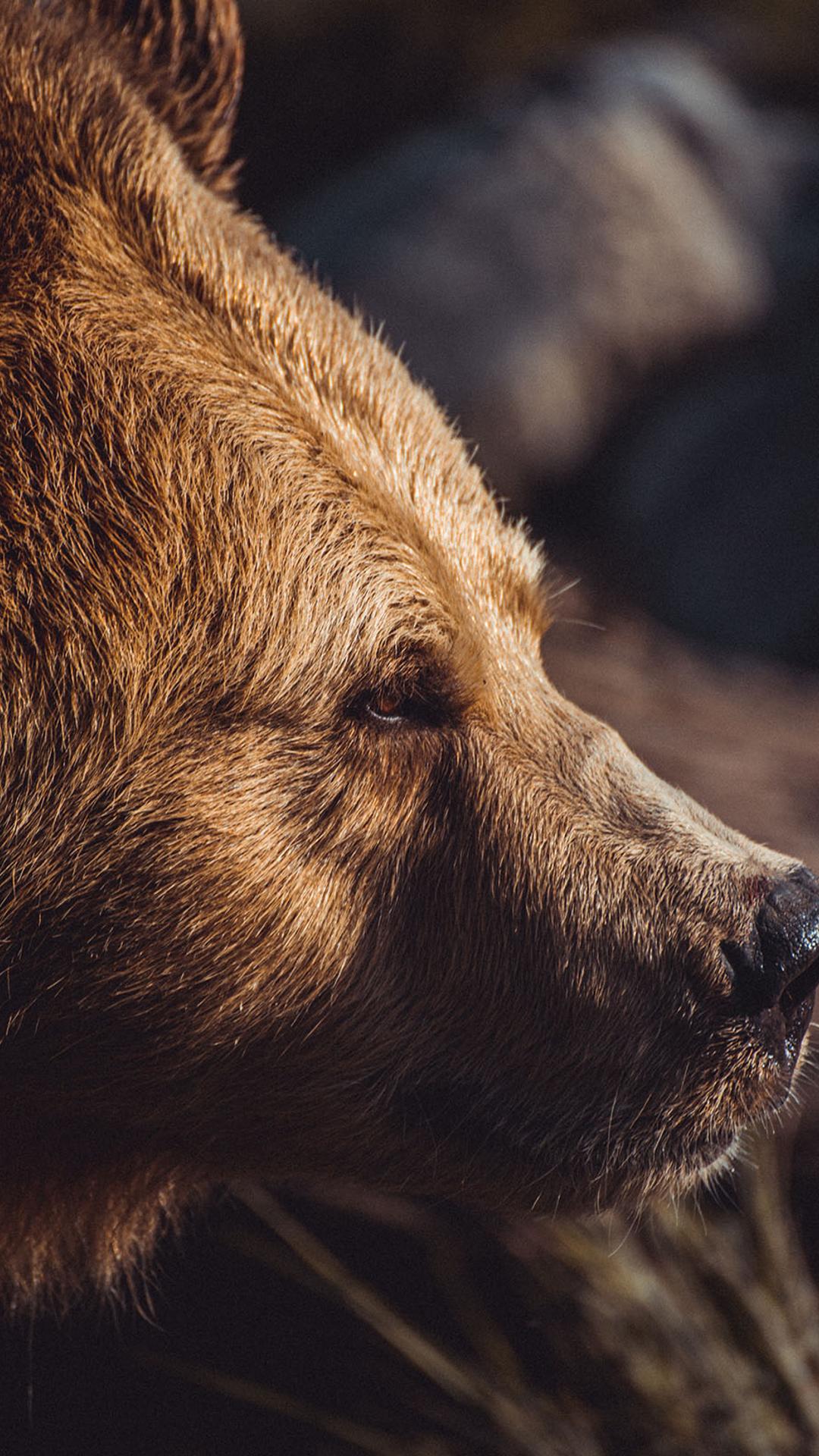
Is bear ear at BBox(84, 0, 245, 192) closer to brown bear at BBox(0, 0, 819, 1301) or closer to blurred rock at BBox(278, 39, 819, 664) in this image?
brown bear at BBox(0, 0, 819, 1301)

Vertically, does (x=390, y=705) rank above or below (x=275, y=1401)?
above

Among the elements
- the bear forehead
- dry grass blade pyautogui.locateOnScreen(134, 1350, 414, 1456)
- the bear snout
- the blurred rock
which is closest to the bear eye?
the bear forehead

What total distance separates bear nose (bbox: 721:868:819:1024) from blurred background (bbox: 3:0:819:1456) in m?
0.75

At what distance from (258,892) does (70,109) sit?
3.54ft

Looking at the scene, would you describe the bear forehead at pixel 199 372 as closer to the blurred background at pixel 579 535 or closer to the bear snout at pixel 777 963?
the blurred background at pixel 579 535

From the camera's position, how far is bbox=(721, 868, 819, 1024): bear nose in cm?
198

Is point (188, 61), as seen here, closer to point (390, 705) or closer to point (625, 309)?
point (390, 705)

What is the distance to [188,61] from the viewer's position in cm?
241

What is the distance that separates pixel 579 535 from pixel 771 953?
4.80 metres

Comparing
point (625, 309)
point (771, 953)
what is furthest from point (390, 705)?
point (625, 309)

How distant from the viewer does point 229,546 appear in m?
1.79

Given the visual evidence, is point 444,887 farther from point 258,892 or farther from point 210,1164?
point 210,1164

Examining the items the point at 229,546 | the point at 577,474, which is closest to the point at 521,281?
the point at 577,474

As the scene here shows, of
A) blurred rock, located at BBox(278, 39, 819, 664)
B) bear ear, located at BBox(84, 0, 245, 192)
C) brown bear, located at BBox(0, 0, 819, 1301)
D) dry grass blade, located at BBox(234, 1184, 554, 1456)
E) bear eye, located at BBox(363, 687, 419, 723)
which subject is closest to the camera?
brown bear, located at BBox(0, 0, 819, 1301)
